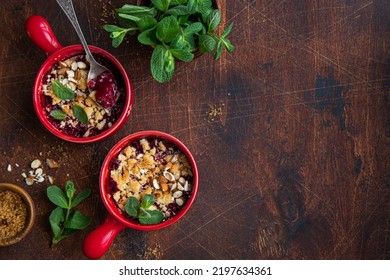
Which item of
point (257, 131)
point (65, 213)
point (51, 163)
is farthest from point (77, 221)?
point (257, 131)

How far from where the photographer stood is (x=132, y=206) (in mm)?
1189

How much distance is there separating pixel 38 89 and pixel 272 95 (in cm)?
53

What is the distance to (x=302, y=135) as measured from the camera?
1309 mm

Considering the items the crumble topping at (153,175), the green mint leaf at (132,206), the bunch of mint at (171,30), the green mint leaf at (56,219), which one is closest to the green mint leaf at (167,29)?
the bunch of mint at (171,30)

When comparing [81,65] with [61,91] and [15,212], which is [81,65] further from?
[15,212]

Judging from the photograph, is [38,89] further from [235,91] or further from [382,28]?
[382,28]

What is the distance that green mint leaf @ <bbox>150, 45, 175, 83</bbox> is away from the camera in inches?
44.9

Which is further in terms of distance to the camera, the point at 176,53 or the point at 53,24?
the point at 53,24

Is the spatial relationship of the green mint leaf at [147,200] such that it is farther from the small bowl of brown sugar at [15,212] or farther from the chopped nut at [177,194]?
the small bowl of brown sugar at [15,212]

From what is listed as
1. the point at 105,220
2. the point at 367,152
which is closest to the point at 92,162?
the point at 105,220

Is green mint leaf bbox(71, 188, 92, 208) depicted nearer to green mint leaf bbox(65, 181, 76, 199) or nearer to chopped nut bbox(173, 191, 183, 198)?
green mint leaf bbox(65, 181, 76, 199)

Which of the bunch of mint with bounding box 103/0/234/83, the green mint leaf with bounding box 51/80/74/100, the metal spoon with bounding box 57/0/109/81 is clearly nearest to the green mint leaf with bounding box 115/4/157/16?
the bunch of mint with bounding box 103/0/234/83

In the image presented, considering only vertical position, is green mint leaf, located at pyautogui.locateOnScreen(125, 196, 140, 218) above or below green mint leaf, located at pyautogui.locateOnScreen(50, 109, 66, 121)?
below
